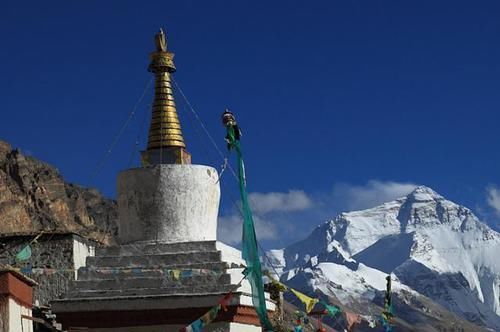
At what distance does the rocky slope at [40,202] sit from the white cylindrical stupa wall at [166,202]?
87.6 meters

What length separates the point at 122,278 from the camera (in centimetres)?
1766

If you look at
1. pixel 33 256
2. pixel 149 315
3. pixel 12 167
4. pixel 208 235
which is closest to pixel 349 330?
pixel 208 235

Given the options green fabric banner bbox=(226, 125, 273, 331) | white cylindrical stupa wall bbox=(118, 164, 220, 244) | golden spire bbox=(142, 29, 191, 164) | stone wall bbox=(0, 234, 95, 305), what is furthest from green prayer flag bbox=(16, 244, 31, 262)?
stone wall bbox=(0, 234, 95, 305)

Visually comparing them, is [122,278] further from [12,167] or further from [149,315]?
[12,167]

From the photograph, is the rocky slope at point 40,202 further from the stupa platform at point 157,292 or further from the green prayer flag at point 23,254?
the stupa platform at point 157,292

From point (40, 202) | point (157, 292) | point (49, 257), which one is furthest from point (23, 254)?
point (40, 202)

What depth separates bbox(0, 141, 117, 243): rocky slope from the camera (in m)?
110

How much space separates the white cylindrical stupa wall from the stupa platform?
0.79 meters

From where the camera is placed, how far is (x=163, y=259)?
17.9 metres

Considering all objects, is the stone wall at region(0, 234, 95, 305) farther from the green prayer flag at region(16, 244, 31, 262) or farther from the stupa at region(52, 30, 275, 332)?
the stupa at region(52, 30, 275, 332)

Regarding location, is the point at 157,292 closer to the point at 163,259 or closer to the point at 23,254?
the point at 163,259

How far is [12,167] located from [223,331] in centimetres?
10362

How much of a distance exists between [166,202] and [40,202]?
99862 mm

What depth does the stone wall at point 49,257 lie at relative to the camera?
3158 centimetres
